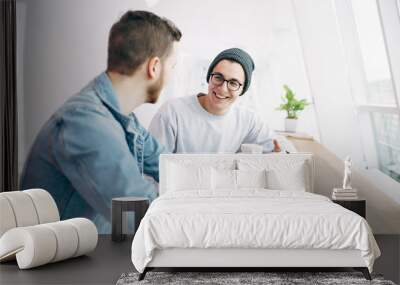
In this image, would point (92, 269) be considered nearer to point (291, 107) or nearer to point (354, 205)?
point (354, 205)

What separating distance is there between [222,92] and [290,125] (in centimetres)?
82

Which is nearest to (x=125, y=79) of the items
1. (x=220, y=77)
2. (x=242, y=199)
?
(x=220, y=77)

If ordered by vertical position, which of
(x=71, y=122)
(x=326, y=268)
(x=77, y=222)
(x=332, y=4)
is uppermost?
(x=332, y=4)

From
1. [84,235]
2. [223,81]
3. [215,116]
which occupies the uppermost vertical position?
[223,81]

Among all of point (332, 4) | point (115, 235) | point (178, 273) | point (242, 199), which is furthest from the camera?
point (332, 4)

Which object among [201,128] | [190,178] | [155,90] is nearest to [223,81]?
[201,128]

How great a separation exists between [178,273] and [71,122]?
101 inches

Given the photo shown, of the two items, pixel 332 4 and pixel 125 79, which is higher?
pixel 332 4

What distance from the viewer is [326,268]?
526 centimetres

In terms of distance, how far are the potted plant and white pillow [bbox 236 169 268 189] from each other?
0.85 meters

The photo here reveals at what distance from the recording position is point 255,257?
482 centimetres

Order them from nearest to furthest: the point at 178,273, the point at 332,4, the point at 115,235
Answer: the point at 178,273
the point at 115,235
the point at 332,4

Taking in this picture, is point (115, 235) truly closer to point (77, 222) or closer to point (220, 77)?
point (77, 222)

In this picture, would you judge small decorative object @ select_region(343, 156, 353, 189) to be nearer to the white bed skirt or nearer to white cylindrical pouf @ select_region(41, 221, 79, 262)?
the white bed skirt
